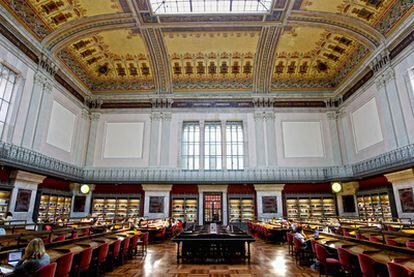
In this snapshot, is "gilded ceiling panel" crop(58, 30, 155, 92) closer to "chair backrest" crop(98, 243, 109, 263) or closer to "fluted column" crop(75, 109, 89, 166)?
"fluted column" crop(75, 109, 89, 166)

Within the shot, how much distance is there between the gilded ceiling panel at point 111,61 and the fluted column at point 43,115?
2.48 metres

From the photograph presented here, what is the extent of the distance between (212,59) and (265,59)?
11.3ft

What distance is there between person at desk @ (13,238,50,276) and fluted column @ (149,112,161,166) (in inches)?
520

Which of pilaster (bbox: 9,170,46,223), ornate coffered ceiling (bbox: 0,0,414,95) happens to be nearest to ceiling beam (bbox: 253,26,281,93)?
ornate coffered ceiling (bbox: 0,0,414,95)

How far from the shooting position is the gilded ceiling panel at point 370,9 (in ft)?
37.4

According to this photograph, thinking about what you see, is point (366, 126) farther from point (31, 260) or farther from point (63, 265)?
point (31, 260)

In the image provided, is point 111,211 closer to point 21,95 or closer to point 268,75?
point 21,95

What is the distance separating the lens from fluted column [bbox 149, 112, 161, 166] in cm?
1625

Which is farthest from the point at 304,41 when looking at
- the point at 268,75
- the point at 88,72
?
the point at 88,72

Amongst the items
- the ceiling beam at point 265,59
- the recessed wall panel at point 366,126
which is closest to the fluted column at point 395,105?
the recessed wall panel at point 366,126

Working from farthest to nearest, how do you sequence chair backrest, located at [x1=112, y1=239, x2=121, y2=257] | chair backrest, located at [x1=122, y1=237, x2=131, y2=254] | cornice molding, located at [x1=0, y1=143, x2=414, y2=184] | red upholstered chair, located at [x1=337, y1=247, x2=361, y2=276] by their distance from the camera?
1. cornice molding, located at [x1=0, y1=143, x2=414, y2=184]
2. chair backrest, located at [x1=122, y1=237, x2=131, y2=254]
3. chair backrest, located at [x1=112, y1=239, x2=121, y2=257]
4. red upholstered chair, located at [x1=337, y1=247, x2=361, y2=276]

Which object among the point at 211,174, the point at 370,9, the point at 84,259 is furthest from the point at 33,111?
the point at 370,9

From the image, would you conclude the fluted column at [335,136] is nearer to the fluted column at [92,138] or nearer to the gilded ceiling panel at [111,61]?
the gilded ceiling panel at [111,61]

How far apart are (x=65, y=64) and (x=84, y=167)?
20.8ft
